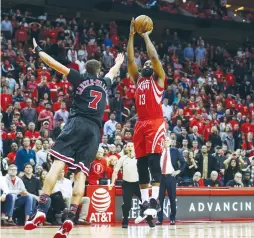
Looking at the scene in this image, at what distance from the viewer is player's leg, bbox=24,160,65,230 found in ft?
28.4

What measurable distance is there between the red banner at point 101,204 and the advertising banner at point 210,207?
0.37m

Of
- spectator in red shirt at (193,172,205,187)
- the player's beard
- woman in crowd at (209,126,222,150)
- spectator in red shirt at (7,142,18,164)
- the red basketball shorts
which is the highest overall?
woman in crowd at (209,126,222,150)

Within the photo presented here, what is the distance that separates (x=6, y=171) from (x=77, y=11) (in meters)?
17.0

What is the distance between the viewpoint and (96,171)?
57.6 feet

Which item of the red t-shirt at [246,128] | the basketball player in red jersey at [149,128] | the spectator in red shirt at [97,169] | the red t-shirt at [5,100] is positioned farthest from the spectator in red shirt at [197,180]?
the basketball player in red jersey at [149,128]

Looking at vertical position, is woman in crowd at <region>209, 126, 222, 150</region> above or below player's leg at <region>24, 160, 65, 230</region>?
above

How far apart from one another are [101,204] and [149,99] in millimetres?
6962

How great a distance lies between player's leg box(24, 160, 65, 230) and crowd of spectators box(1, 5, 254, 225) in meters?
6.45

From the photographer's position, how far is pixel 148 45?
10625 millimetres

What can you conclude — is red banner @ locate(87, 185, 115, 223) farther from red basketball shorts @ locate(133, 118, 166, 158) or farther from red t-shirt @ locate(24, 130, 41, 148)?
red basketball shorts @ locate(133, 118, 166, 158)

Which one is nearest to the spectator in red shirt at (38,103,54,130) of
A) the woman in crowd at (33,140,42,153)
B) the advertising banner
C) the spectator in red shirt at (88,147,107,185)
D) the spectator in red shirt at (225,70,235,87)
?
the woman in crowd at (33,140,42,153)

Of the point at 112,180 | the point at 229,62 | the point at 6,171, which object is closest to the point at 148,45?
the point at 112,180

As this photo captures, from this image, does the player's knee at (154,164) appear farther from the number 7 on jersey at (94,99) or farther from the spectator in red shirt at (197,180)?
the spectator in red shirt at (197,180)

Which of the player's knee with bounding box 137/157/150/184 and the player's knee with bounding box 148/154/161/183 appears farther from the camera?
the player's knee with bounding box 137/157/150/184
